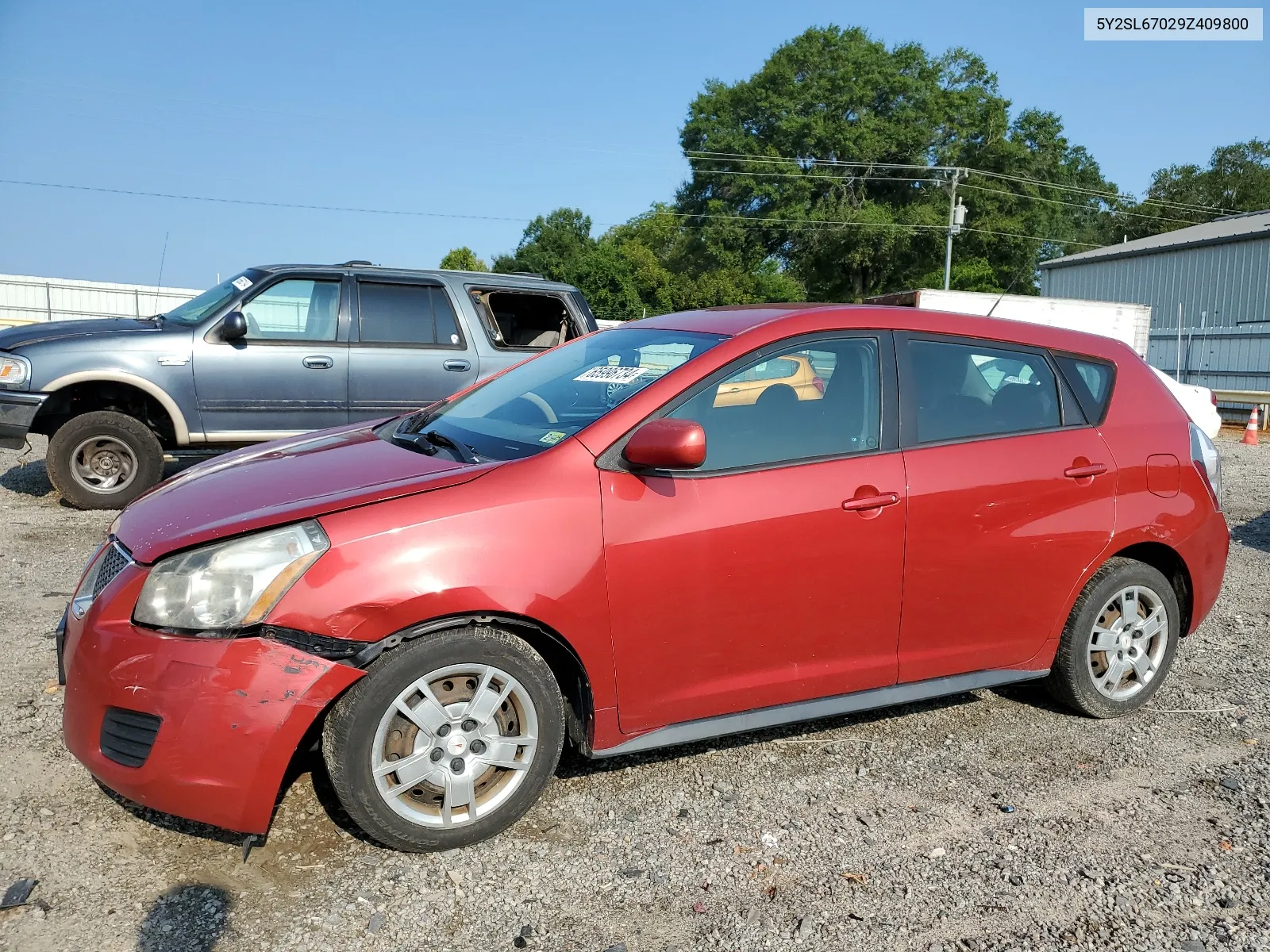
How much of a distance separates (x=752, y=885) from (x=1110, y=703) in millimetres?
2138

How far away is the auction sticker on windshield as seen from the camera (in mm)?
3610

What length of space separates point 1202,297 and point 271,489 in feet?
119

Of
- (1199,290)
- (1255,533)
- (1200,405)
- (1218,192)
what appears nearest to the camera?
(1255,533)

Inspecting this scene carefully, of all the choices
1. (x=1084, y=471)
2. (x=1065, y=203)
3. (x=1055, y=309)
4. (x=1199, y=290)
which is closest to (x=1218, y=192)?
(x=1065, y=203)

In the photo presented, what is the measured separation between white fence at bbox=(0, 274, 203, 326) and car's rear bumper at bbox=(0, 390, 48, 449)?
16.8m

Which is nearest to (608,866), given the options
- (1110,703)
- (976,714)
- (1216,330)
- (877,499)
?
(877,499)

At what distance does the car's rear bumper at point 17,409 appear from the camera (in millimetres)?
7574

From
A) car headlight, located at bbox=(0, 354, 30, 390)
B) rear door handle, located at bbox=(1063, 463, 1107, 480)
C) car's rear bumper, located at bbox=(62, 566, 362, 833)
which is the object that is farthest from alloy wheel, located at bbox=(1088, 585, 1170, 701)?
car headlight, located at bbox=(0, 354, 30, 390)

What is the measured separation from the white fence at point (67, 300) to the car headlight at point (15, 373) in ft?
54.7

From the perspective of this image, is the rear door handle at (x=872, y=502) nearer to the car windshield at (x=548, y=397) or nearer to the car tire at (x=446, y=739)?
the car windshield at (x=548, y=397)

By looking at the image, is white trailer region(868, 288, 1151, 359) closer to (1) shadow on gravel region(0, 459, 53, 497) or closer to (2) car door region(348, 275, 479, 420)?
(2) car door region(348, 275, 479, 420)

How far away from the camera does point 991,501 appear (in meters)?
3.74

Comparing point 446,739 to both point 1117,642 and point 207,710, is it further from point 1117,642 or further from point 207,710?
point 1117,642

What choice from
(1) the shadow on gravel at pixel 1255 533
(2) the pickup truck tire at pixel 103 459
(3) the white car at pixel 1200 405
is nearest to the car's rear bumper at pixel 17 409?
(2) the pickup truck tire at pixel 103 459
